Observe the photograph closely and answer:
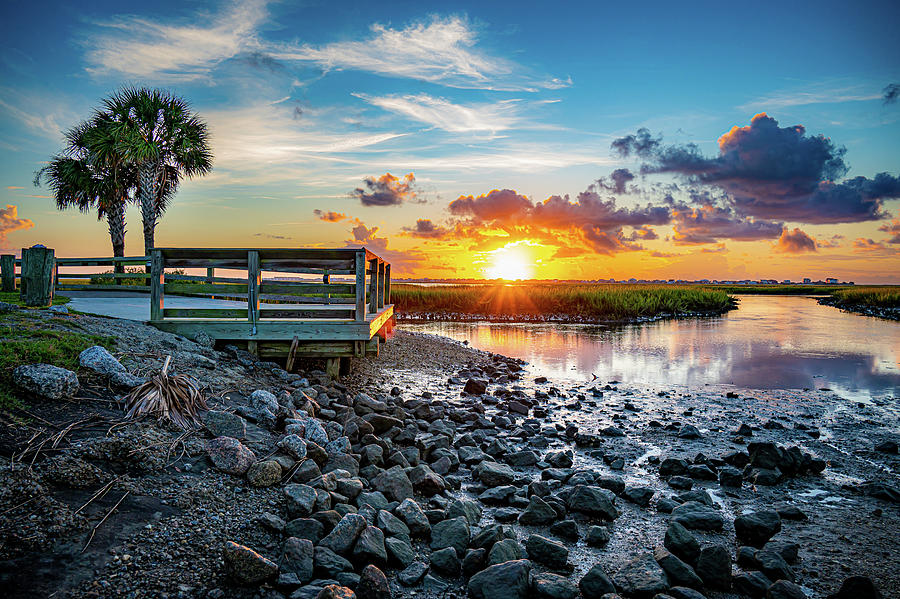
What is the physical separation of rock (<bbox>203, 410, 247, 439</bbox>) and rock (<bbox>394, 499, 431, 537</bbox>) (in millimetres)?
2114

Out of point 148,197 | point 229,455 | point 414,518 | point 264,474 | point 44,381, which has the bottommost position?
point 414,518

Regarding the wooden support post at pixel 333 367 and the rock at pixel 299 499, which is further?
the wooden support post at pixel 333 367

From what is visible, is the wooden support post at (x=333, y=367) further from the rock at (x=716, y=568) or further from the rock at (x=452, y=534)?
the rock at (x=716, y=568)

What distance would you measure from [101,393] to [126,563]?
3.01m

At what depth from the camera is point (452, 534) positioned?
4.68 m

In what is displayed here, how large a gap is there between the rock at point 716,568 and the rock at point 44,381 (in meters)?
6.42

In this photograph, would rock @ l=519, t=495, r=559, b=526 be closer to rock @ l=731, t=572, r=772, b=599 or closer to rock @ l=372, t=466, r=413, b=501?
rock @ l=372, t=466, r=413, b=501

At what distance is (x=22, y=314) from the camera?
8812 millimetres

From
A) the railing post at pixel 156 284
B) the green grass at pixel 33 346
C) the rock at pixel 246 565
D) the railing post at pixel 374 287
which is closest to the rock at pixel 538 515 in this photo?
the rock at pixel 246 565

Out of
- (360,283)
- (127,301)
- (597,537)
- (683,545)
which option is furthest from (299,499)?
(127,301)

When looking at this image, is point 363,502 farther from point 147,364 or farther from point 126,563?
point 147,364

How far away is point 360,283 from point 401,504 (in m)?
6.34

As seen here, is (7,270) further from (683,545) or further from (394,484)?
(683,545)

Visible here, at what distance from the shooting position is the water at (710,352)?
14711mm
